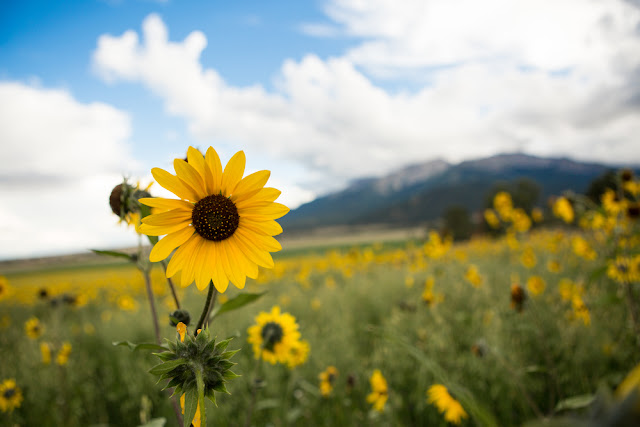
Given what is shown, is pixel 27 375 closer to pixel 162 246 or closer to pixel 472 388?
pixel 162 246

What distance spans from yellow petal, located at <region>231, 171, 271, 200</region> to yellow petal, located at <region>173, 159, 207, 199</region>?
12cm

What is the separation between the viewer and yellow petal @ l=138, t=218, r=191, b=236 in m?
0.99

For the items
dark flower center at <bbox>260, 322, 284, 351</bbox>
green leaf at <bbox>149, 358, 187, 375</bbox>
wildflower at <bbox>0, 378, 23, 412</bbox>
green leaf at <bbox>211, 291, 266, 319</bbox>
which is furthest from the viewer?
wildflower at <bbox>0, 378, 23, 412</bbox>

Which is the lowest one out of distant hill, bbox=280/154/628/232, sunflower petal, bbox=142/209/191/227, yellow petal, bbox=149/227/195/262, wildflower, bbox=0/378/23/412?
wildflower, bbox=0/378/23/412

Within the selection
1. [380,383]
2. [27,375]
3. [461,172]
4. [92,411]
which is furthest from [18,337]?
[461,172]

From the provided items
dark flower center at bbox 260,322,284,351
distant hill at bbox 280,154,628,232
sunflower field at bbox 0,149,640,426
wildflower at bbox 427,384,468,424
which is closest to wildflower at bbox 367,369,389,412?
sunflower field at bbox 0,149,640,426

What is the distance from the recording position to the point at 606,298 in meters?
2.24

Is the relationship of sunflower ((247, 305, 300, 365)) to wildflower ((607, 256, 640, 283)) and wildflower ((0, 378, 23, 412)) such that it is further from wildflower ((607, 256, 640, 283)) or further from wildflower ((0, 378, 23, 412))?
wildflower ((0, 378, 23, 412))

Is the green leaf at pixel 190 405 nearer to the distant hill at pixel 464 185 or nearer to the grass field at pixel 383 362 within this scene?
the grass field at pixel 383 362

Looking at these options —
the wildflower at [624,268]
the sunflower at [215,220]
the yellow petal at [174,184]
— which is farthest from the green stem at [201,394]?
the wildflower at [624,268]

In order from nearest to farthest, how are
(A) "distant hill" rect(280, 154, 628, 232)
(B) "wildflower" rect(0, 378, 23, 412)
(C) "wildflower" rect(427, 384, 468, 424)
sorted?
(C) "wildflower" rect(427, 384, 468, 424) < (B) "wildflower" rect(0, 378, 23, 412) < (A) "distant hill" rect(280, 154, 628, 232)

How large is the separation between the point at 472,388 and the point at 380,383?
1.01 meters

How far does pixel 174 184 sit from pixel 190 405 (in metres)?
0.63

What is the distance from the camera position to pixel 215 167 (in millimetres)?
1074
